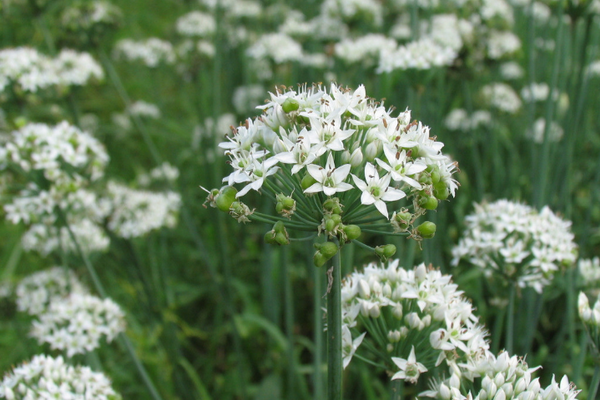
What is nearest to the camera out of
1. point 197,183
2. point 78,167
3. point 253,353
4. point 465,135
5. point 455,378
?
point 455,378

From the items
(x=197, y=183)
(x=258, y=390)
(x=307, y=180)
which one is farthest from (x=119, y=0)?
(x=307, y=180)

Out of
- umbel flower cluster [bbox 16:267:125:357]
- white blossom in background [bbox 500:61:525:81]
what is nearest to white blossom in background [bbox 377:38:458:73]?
umbel flower cluster [bbox 16:267:125:357]

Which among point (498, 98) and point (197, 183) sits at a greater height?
point (498, 98)

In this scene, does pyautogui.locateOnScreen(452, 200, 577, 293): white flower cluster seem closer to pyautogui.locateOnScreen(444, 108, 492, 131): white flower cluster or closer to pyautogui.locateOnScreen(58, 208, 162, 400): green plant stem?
pyautogui.locateOnScreen(58, 208, 162, 400): green plant stem

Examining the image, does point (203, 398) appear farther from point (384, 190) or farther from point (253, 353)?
point (384, 190)

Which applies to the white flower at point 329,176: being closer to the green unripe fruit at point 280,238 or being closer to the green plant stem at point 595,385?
the green unripe fruit at point 280,238

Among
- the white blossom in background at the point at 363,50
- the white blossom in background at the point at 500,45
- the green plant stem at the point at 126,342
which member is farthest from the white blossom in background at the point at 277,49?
the green plant stem at the point at 126,342
